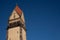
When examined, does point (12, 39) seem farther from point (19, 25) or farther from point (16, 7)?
point (16, 7)

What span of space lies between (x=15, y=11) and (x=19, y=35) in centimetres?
614

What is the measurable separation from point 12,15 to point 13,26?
9.82ft

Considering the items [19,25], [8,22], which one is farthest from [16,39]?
[8,22]

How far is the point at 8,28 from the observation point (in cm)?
2972

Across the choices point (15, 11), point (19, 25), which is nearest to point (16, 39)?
point (19, 25)

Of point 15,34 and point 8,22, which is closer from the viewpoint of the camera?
point 15,34

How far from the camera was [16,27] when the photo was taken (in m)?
29.0

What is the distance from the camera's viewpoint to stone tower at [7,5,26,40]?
92.4 feet

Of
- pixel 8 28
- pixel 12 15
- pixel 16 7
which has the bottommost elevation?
pixel 8 28

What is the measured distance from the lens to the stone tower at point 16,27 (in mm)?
28172

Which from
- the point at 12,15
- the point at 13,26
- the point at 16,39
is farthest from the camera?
the point at 12,15

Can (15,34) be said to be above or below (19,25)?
below

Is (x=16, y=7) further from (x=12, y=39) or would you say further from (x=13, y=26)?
(x=12, y=39)

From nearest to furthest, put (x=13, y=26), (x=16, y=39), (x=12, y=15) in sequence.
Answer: (x=16, y=39), (x=13, y=26), (x=12, y=15)
